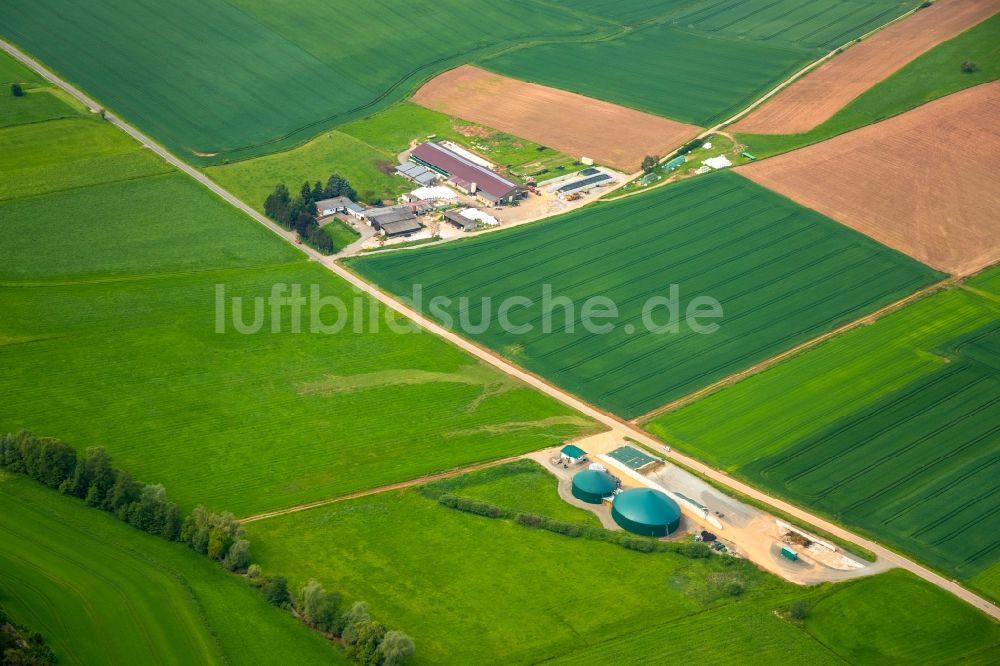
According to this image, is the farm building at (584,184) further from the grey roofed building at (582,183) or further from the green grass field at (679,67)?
the green grass field at (679,67)

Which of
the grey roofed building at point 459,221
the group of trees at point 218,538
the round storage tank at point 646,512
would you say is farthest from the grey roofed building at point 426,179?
the group of trees at point 218,538

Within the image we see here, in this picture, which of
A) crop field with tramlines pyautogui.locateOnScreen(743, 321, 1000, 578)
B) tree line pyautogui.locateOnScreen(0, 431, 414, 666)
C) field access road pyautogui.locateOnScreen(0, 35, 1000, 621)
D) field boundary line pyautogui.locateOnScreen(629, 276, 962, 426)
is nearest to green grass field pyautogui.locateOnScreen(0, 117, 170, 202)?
field access road pyautogui.locateOnScreen(0, 35, 1000, 621)


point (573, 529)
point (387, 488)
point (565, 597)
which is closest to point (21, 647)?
point (387, 488)

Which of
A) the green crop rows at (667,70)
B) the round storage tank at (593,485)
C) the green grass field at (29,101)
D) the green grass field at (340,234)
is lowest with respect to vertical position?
the round storage tank at (593,485)

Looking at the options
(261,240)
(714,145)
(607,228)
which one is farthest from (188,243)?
(714,145)

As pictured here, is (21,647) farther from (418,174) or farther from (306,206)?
(418,174)

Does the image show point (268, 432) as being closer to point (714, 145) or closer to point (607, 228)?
point (607, 228)
